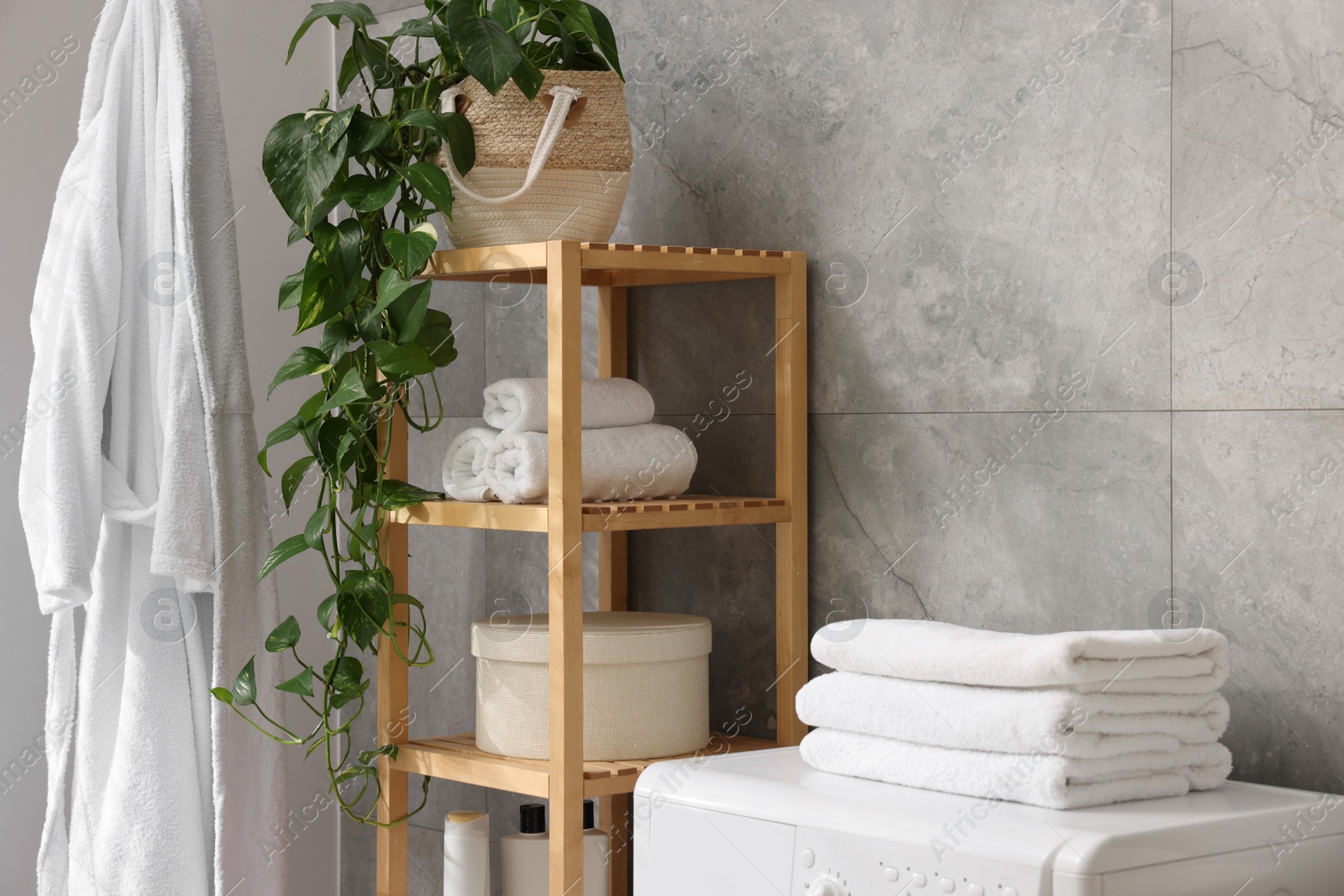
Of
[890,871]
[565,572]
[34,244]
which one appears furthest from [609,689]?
[34,244]

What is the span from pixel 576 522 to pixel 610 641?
0.16 meters

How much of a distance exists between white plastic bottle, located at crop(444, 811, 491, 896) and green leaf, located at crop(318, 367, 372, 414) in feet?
1.67

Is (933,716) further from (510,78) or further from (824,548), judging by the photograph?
(510,78)

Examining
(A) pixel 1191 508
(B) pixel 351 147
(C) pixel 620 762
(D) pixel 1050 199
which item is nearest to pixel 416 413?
(B) pixel 351 147

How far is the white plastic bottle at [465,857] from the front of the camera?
161cm

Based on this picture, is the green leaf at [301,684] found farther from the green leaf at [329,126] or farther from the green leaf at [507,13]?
the green leaf at [507,13]

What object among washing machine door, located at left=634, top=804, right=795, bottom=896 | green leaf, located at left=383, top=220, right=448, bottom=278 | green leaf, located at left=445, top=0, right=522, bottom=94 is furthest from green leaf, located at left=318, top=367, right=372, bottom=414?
washing machine door, located at left=634, top=804, right=795, bottom=896

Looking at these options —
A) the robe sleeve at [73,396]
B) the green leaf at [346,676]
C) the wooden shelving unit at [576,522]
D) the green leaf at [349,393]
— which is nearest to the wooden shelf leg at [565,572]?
the wooden shelving unit at [576,522]

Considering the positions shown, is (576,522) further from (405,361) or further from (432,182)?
(432,182)

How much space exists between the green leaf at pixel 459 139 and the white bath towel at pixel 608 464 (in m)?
0.31

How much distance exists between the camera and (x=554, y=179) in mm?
1534

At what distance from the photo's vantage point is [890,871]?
1.04 meters

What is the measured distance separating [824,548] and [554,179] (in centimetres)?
54

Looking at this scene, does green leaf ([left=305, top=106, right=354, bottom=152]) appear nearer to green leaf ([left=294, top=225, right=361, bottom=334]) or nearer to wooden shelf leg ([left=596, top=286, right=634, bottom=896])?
green leaf ([left=294, top=225, right=361, bottom=334])
